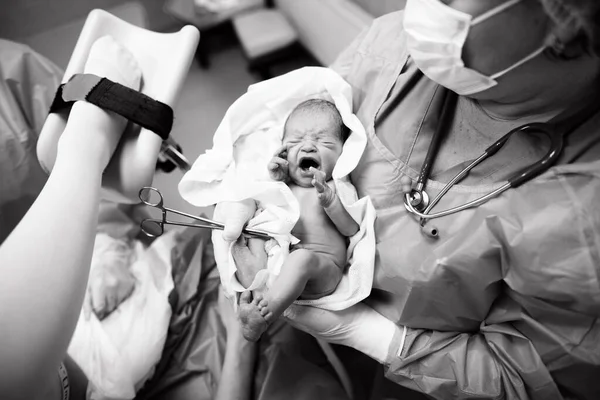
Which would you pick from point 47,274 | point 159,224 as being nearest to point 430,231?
point 159,224

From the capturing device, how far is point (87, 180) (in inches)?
40.7

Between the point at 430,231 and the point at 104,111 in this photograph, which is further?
the point at 104,111

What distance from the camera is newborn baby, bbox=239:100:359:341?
1.09 meters

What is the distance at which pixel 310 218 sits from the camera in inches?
51.1

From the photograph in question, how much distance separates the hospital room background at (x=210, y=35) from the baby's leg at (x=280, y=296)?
43.4 inches

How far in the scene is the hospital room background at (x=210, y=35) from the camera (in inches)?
86.4

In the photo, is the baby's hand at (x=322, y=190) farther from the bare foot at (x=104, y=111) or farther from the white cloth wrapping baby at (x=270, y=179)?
the bare foot at (x=104, y=111)

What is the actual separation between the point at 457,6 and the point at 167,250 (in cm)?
119

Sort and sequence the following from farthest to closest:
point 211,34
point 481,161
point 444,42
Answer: point 211,34 < point 481,161 < point 444,42

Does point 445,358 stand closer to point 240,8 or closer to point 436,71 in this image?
point 436,71

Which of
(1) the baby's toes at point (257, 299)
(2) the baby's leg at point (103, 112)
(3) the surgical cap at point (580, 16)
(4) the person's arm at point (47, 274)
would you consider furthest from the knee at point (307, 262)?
(3) the surgical cap at point (580, 16)

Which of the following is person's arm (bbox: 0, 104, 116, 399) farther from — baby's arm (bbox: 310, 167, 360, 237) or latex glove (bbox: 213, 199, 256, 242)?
baby's arm (bbox: 310, 167, 360, 237)

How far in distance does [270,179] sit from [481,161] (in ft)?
1.95

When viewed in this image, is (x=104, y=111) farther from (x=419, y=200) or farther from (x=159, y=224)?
(x=419, y=200)
